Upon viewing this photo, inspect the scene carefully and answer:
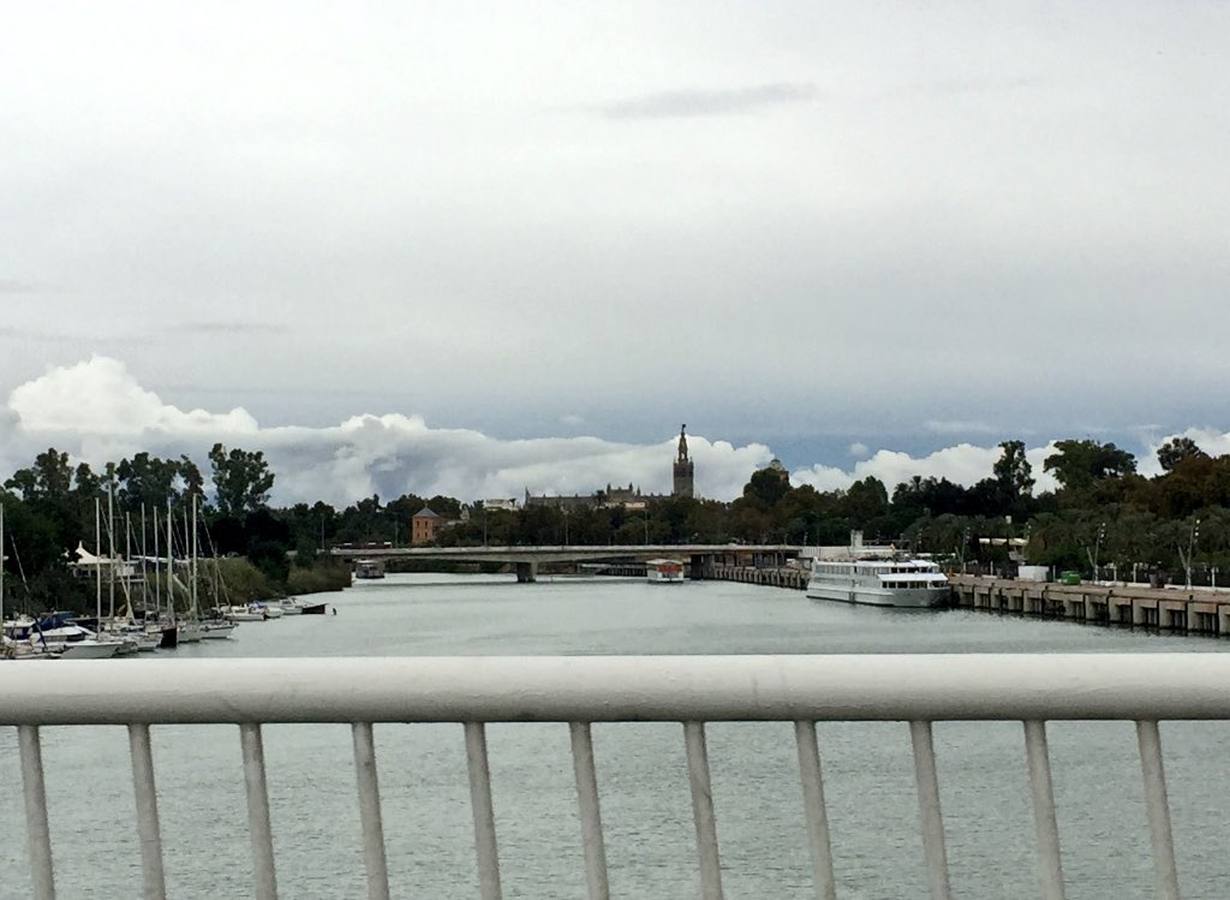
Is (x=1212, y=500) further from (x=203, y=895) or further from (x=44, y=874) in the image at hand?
(x=44, y=874)

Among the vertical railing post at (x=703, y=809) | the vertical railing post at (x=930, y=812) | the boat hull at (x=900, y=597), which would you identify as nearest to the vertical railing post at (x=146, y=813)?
the vertical railing post at (x=703, y=809)

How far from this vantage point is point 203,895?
17.7 metres

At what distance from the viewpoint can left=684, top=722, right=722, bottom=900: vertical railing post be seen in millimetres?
2529

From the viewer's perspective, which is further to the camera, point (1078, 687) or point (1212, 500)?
point (1212, 500)

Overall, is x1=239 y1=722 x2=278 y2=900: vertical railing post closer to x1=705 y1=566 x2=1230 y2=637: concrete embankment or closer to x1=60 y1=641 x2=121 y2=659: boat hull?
x1=60 y1=641 x2=121 y2=659: boat hull

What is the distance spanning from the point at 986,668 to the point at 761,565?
191m

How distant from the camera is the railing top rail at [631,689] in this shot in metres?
2.47

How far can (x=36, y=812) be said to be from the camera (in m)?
2.67

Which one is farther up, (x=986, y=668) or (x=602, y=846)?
(x=986, y=668)

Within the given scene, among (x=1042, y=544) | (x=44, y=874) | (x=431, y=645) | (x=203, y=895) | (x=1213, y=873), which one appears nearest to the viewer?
(x=44, y=874)

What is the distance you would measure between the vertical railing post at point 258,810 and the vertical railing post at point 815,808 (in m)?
0.81

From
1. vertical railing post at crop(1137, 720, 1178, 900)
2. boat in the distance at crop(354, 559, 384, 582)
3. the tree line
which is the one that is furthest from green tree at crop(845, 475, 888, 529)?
vertical railing post at crop(1137, 720, 1178, 900)

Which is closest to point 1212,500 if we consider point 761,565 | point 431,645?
point 431,645

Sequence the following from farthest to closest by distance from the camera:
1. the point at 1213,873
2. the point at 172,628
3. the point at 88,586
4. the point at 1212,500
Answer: the point at 1212,500 → the point at 88,586 → the point at 172,628 → the point at 1213,873
